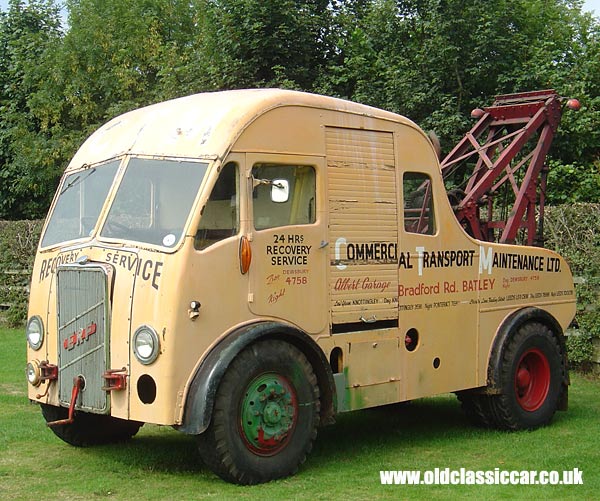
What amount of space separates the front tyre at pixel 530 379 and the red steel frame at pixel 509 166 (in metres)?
1.08

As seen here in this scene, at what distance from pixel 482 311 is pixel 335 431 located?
1.84m

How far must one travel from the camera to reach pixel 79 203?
8.25 metres

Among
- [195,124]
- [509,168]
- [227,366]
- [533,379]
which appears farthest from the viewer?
[509,168]

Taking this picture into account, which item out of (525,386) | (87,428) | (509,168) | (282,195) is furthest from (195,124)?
(525,386)

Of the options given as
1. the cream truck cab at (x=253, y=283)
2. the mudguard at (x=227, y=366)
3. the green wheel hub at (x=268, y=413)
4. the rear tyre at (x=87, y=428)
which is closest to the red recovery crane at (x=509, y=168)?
the cream truck cab at (x=253, y=283)

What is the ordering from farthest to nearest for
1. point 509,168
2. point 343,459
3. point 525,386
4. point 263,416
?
1. point 509,168
2. point 525,386
3. point 343,459
4. point 263,416

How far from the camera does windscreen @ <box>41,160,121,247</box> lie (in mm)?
7973

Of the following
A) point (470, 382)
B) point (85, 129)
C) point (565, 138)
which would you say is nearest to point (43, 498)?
point (470, 382)

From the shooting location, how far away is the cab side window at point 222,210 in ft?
24.0

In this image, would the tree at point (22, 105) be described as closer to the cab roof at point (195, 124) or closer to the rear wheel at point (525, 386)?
the cab roof at point (195, 124)

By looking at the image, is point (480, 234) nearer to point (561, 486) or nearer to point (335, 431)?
point (335, 431)

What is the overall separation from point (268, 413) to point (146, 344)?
42.2 inches

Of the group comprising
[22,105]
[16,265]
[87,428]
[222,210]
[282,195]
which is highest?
[22,105]

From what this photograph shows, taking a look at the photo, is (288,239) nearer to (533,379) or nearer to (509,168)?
(533,379)
